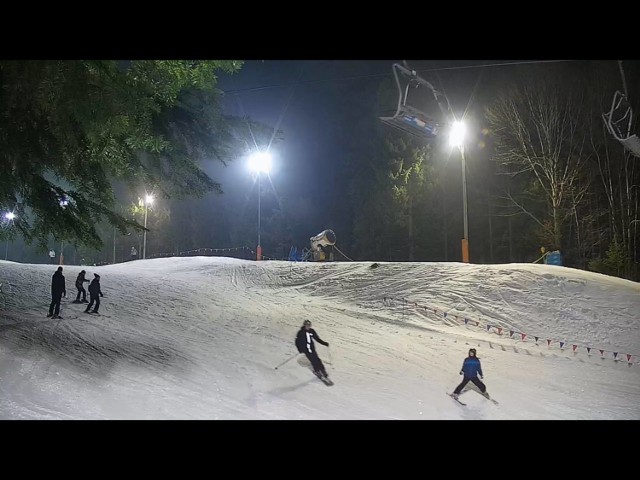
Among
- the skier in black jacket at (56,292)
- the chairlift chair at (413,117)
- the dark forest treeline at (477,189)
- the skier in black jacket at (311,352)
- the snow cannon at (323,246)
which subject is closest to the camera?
the skier in black jacket at (311,352)

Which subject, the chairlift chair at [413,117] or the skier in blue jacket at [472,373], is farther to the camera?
the chairlift chair at [413,117]

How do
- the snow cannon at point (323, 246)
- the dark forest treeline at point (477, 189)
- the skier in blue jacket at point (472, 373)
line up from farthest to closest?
the snow cannon at point (323, 246) → the dark forest treeline at point (477, 189) → the skier in blue jacket at point (472, 373)

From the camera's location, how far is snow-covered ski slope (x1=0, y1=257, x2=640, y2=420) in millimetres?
6336

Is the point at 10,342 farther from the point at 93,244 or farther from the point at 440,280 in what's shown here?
the point at 440,280

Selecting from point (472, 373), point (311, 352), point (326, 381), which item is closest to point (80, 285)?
point (311, 352)

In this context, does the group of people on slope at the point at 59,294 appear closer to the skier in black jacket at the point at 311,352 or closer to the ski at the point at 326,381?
the skier in black jacket at the point at 311,352

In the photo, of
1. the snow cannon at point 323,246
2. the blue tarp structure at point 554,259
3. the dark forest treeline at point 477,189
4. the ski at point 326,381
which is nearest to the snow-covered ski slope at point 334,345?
the ski at point 326,381

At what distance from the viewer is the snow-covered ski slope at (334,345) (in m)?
6.34

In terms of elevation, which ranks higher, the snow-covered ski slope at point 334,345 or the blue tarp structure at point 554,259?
the blue tarp structure at point 554,259

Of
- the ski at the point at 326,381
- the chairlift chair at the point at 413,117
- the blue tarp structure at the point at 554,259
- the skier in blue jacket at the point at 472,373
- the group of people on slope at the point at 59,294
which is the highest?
the chairlift chair at the point at 413,117

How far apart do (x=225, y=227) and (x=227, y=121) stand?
113ft

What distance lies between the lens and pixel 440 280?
1438 cm

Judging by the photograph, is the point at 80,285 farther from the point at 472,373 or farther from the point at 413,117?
the point at 413,117

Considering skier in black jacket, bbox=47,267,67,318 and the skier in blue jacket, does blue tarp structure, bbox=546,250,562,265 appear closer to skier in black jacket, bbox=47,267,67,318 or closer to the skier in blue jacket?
the skier in blue jacket
